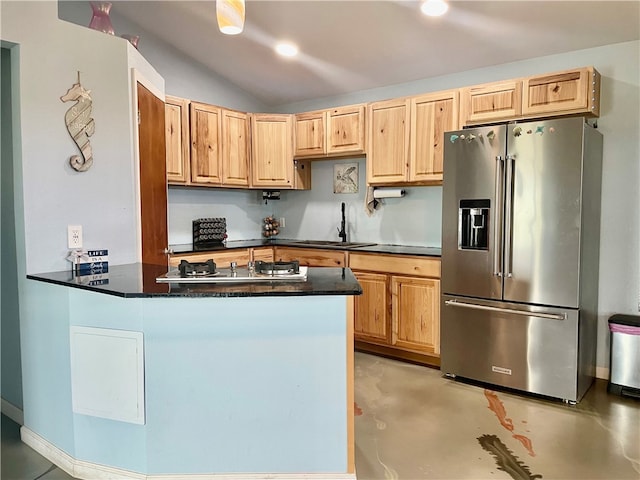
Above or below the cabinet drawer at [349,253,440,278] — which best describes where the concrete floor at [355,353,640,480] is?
below

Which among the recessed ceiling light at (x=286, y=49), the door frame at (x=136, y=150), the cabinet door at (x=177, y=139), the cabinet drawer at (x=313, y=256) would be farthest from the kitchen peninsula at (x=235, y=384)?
the recessed ceiling light at (x=286, y=49)

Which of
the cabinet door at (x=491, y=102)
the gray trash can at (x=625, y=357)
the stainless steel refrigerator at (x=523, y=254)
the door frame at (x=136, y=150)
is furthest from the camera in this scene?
the cabinet door at (x=491, y=102)

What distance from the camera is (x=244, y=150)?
4598mm

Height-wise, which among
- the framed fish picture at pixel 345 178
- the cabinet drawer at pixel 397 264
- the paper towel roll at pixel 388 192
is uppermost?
the framed fish picture at pixel 345 178

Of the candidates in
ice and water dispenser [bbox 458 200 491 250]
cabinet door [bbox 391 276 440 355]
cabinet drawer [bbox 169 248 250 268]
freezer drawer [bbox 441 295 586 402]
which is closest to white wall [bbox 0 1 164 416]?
cabinet drawer [bbox 169 248 250 268]

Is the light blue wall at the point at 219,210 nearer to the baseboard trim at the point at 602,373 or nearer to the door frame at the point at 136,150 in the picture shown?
the door frame at the point at 136,150

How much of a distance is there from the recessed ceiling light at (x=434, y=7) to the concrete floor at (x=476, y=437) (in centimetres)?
264

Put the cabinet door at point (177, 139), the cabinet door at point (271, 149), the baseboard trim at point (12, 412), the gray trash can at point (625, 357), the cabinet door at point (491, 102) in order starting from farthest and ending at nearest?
the cabinet door at point (271, 149) < the cabinet door at point (177, 139) < the cabinet door at point (491, 102) < the gray trash can at point (625, 357) < the baseboard trim at point (12, 412)

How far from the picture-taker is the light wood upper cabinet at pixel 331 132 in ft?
13.6

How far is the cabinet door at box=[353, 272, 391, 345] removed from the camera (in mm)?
3820

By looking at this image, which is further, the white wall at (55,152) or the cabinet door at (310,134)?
the cabinet door at (310,134)

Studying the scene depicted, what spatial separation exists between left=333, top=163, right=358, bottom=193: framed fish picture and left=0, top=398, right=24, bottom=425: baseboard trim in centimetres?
330

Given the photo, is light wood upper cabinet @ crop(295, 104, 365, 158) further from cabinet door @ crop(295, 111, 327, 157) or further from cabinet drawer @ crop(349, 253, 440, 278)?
cabinet drawer @ crop(349, 253, 440, 278)

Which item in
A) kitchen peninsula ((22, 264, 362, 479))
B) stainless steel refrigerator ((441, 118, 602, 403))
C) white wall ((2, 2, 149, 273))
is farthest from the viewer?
stainless steel refrigerator ((441, 118, 602, 403))
